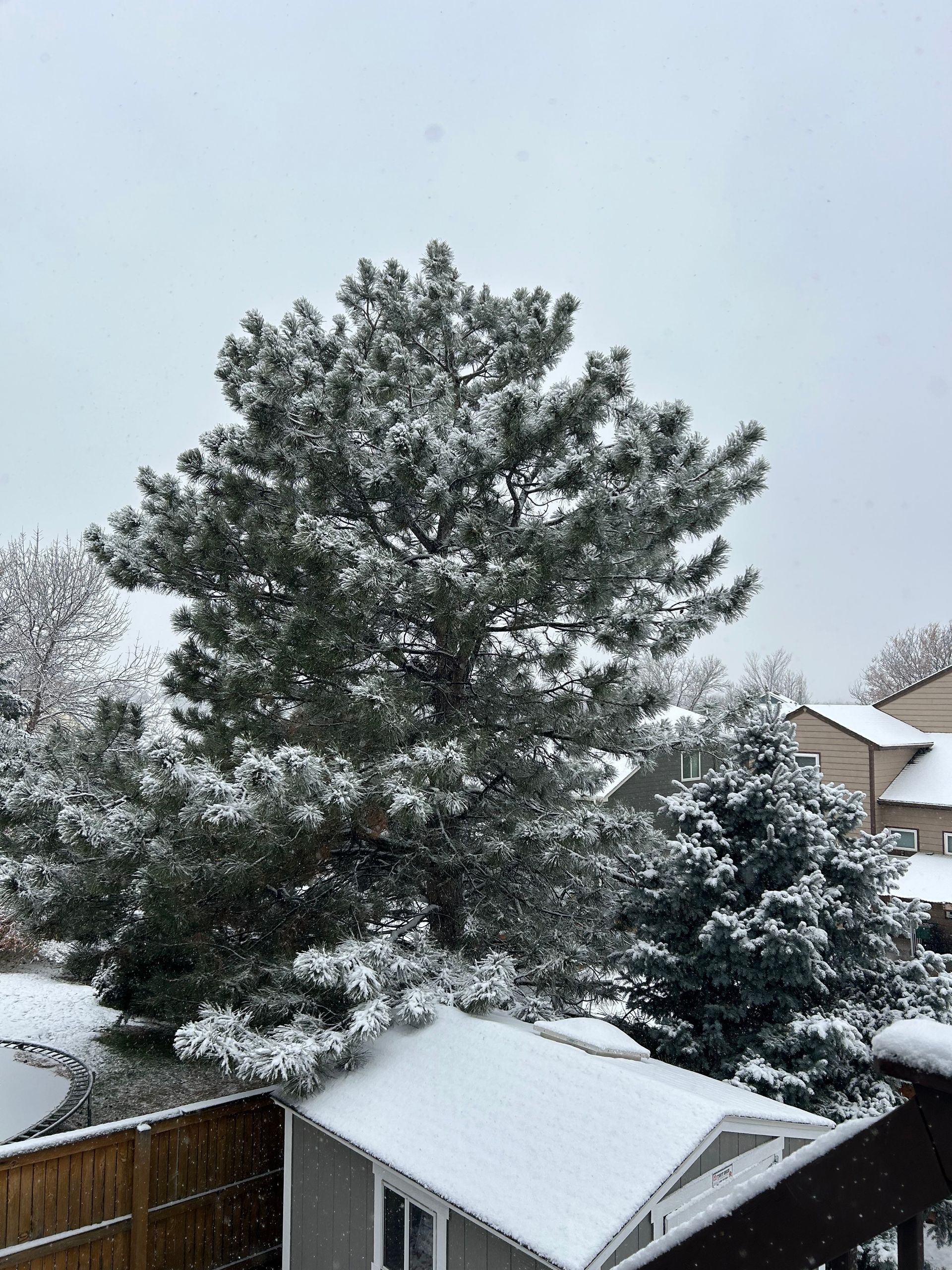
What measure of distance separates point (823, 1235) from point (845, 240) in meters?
88.9

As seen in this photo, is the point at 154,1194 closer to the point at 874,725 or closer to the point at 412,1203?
the point at 412,1203

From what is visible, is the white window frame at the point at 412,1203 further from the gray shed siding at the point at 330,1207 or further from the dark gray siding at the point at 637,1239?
the dark gray siding at the point at 637,1239

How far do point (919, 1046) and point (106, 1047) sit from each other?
11618 mm

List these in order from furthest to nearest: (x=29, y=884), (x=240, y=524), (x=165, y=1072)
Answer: (x=165, y=1072) < (x=240, y=524) < (x=29, y=884)

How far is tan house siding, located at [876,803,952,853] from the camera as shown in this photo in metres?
17.1

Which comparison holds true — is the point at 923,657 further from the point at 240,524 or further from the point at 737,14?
the point at 240,524

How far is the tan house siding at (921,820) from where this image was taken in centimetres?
1714

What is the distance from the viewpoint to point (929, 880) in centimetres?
1580

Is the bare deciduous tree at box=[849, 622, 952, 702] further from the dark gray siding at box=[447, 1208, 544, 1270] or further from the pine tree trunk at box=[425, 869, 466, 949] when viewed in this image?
the dark gray siding at box=[447, 1208, 544, 1270]

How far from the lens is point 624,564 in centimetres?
851

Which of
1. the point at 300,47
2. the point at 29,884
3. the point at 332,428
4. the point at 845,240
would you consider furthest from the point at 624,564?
the point at 845,240

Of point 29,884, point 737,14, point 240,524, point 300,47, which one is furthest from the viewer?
point 300,47

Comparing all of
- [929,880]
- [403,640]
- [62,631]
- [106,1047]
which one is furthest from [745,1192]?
[62,631]

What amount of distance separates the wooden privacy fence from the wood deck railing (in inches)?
274
